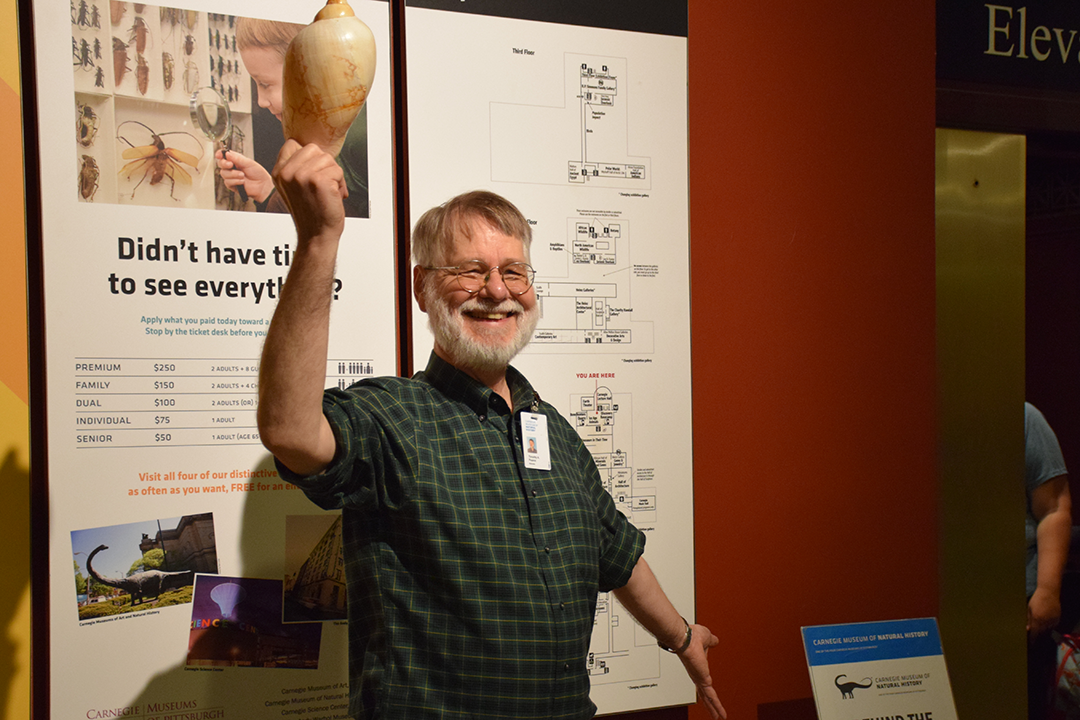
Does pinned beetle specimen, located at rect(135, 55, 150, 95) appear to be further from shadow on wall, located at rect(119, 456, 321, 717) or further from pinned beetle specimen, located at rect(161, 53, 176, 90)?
shadow on wall, located at rect(119, 456, 321, 717)

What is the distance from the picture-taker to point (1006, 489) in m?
2.63

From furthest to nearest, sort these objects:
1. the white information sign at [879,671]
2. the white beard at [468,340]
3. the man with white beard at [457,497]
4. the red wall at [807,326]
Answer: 1. the red wall at [807,326]
2. the white information sign at [879,671]
3. the white beard at [468,340]
4. the man with white beard at [457,497]

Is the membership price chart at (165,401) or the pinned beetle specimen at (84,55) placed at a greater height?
the pinned beetle specimen at (84,55)

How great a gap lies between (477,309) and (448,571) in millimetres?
467

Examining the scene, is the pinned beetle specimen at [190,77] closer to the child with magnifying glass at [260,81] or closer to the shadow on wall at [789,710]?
the child with magnifying glass at [260,81]

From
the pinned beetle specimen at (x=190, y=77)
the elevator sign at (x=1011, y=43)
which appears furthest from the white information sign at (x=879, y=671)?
the pinned beetle specimen at (x=190, y=77)

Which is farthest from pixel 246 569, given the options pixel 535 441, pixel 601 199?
pixel 601 199

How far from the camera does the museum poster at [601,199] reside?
178 cm

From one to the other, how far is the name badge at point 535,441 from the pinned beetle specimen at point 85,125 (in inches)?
39.7

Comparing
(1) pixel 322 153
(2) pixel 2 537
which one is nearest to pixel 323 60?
(1) pixel 322 153

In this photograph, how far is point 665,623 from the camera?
1.64 m

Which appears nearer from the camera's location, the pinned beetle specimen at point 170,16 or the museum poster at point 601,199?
the pinned beetle specimen at point 170,16

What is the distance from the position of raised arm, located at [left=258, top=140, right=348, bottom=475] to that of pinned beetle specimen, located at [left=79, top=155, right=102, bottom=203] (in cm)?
76

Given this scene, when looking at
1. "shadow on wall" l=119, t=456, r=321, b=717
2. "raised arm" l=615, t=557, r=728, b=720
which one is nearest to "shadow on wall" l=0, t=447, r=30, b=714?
"shadow on wall" l=119, t=456, r=321, b=717
